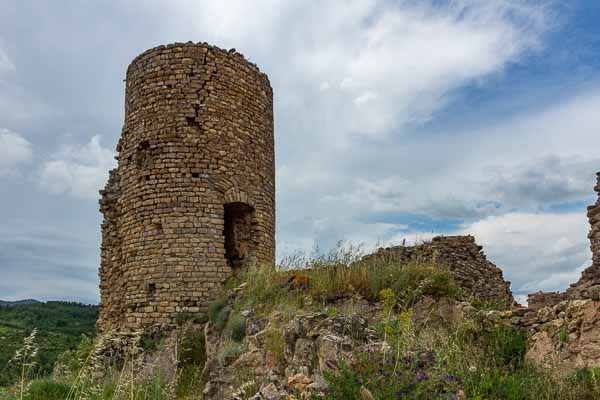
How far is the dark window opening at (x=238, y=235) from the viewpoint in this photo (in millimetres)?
12102

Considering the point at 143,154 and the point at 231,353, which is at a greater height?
the point at 143,154

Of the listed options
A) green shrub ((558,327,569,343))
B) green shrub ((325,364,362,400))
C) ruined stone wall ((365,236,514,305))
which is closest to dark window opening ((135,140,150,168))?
ruined stone wall ((365,236,514,305))

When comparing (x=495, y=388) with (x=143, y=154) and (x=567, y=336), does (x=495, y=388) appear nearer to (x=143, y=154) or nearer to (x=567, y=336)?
(x=567, y=336)

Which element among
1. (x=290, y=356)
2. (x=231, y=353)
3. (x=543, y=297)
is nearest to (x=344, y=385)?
(x=290, y=356)

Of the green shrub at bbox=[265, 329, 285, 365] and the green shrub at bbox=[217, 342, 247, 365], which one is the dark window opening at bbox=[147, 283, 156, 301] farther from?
the green shrub at bbox=[265, 329, 285, 365]

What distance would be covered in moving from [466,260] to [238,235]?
5049 millimetres

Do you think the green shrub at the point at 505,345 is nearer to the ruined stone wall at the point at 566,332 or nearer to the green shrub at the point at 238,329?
the ruined stone wall at the point at 566,332

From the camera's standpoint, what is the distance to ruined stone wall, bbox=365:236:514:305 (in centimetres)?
1154

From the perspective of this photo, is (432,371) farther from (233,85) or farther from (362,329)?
(233,85)

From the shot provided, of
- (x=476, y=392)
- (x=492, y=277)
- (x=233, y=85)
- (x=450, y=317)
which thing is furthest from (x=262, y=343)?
(x=492, y=277)

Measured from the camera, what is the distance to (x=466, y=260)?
1252 cm

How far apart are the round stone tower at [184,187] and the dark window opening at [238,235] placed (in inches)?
0.8

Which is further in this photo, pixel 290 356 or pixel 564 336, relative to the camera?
pixel 290 356

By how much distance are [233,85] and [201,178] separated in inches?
90.2
